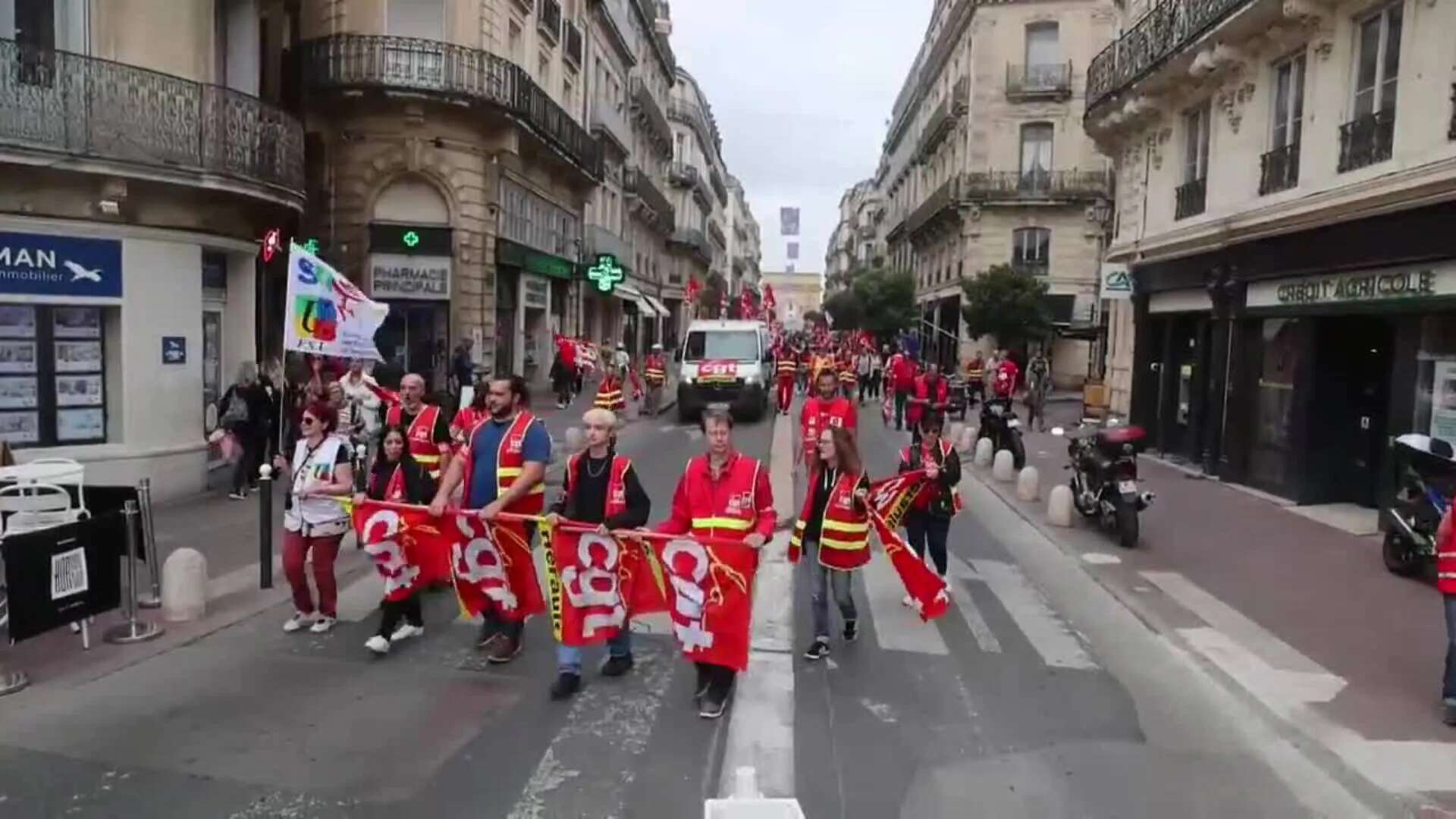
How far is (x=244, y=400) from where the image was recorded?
1338 centimetres

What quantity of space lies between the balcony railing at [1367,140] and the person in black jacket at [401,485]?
11.2 meters

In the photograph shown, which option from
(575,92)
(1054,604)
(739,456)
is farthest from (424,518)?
(575,92)

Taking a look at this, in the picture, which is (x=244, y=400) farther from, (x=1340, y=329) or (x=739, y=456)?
(x=1340, y=329)


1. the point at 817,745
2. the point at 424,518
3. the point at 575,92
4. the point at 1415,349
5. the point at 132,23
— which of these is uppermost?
the point at 575,92

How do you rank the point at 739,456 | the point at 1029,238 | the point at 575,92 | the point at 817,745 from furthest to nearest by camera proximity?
the point at 1029,238 → the point at 575,92 → the point at 739,456 → the point at 817,745

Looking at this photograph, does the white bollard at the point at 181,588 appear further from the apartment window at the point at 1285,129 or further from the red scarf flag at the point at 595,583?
the apartment window at the point at 1285,129

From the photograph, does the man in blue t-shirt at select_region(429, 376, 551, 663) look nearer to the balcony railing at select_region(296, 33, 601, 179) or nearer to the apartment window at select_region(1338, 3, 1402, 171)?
the apartment window at select_region(1338, 3, 1402, 171)

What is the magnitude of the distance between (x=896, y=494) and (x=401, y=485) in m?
3.66

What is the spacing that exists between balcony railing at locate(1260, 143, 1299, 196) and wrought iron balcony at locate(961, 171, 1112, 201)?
1018 inches

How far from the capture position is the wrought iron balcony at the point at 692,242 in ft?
221

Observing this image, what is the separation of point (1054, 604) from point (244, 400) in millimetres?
9615

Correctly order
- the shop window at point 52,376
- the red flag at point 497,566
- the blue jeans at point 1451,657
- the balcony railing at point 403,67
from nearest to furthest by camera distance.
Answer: the blue jeans at point 1451,657 → the red flag at point 497,566 → the shop window at point 52,376 → the balcony railing at point 403,67

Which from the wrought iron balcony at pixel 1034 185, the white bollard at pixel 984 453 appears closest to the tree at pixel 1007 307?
the wrought iron balcony at pixel 1034 185

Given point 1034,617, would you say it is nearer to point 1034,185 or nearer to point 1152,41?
point 1152,41
